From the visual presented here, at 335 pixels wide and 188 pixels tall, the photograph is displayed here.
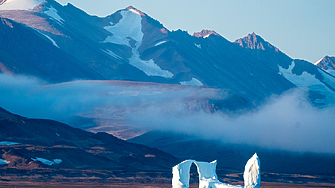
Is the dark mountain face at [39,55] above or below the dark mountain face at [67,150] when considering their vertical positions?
above

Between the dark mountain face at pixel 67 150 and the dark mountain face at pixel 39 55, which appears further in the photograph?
the dark mountain face at pixel 39 55

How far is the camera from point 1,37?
18038cm

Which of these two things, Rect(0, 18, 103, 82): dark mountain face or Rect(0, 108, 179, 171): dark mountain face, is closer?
Rect(0, 108, 179, 171): dark mountain face

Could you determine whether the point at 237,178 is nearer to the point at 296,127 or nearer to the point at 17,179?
the point at 17,179

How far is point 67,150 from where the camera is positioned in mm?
81812

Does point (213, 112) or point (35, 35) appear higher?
point (35, 35)

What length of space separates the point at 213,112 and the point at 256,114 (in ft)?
44.9

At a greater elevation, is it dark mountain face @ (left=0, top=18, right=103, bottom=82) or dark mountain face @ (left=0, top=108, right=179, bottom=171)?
dark mountain face @ (left=0, top=18, right=103, bottom=82)

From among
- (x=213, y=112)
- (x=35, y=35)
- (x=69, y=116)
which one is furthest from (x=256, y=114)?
(x=35, y=35)

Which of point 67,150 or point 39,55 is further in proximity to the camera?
point 39,55

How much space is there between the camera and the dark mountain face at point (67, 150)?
75.1m

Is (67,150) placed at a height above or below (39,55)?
below

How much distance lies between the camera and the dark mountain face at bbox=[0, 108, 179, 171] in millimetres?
75125

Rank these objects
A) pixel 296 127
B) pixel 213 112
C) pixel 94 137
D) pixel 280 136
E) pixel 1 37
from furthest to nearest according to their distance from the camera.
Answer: pixel 1 37 → pixel 213 112 → pixel 296 127 → pixel 280 136 → pixel 94 137
